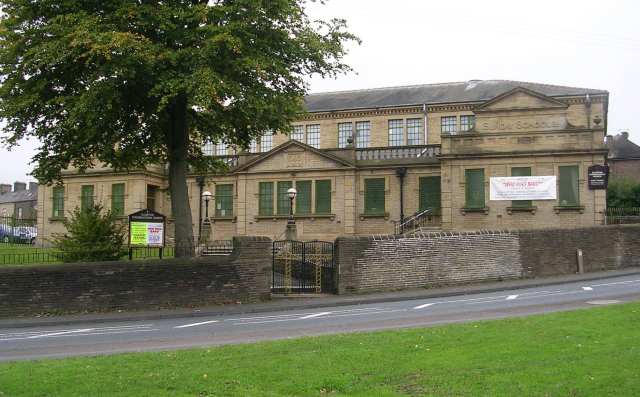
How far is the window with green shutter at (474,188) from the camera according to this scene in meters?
36.3

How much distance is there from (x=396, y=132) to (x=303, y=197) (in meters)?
9.20

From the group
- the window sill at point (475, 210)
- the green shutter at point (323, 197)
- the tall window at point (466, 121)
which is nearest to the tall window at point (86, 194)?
the green shutter at point (323, 197)

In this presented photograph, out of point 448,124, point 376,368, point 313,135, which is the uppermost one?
point 448,124

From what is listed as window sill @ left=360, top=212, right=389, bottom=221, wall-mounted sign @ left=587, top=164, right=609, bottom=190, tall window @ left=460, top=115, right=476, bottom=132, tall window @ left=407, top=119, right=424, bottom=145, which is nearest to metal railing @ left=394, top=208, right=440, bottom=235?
window sill @ left=360, top=212, right=389, bottom=221

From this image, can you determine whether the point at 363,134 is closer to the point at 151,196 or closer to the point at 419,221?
the point at 419,221

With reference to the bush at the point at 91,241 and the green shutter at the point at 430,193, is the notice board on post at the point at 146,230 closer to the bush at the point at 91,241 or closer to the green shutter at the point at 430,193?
the bush at the point at 91,241

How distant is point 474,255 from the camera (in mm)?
27641

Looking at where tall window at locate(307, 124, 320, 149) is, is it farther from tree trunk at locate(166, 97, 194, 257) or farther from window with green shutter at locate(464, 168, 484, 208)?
tree trunk at locate(166, 97, 194, 257)

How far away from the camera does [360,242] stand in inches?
985

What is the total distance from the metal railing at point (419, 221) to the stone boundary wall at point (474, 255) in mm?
8756

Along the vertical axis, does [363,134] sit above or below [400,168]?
above

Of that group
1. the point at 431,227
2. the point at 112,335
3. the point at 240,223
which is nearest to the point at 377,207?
the point at 431,227

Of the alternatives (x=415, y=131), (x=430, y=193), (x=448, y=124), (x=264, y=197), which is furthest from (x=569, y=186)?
(x=264, y=197)

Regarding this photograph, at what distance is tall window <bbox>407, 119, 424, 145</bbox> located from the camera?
44.8m
